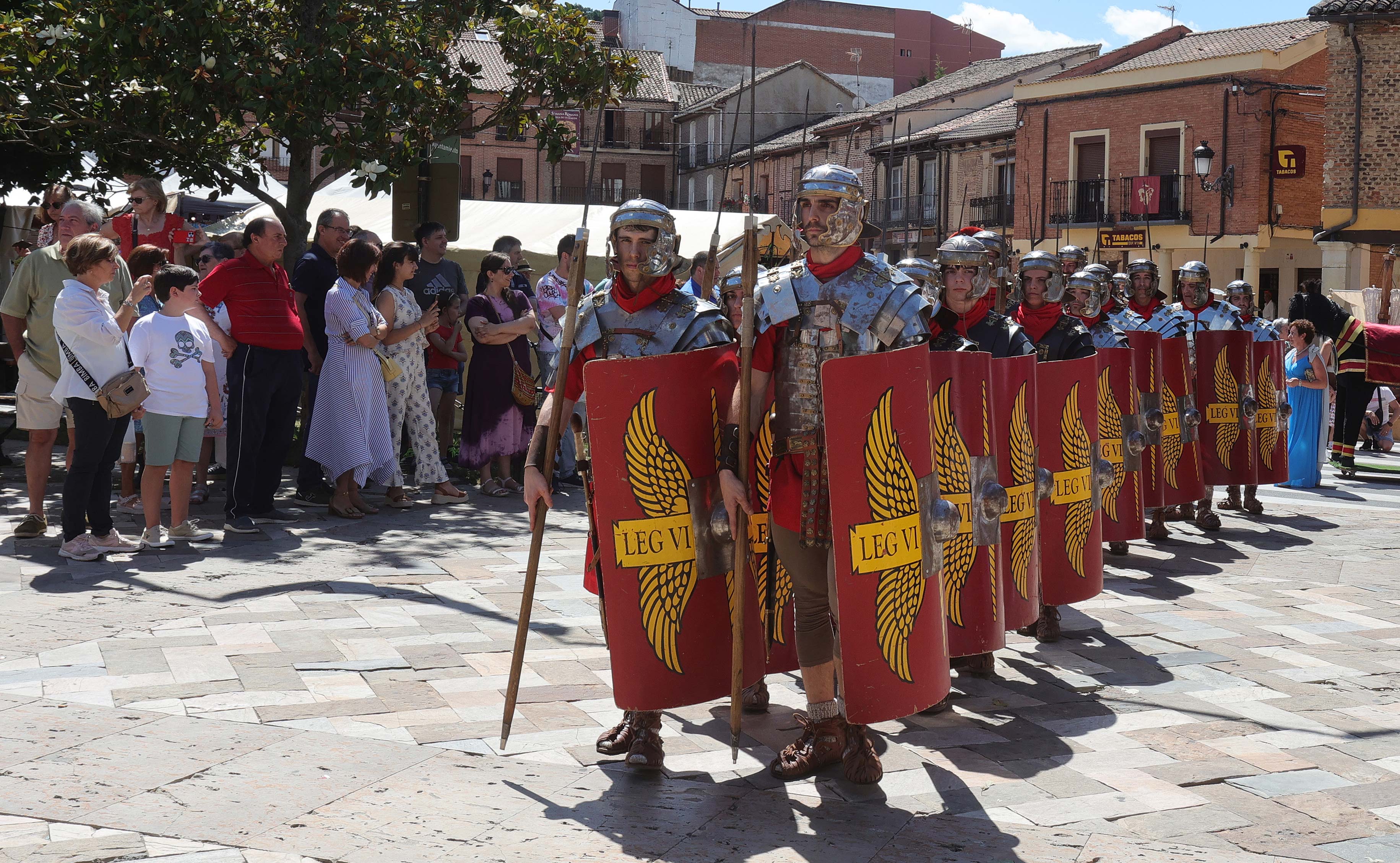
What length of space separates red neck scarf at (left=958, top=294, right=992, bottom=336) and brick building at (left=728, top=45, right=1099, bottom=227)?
113ft

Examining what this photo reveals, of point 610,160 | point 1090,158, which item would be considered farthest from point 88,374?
point 610,160

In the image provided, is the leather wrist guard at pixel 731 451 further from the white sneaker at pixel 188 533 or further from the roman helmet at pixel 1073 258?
the roman helmet at pixel 1073 258

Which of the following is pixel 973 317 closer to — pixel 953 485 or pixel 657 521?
pixel 953 485

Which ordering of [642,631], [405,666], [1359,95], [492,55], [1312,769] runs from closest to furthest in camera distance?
[642,631] → [1312,769] → [405,666] → [1359,95] → [492,55]

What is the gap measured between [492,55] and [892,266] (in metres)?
45.0

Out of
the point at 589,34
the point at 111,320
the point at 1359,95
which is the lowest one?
the point at 111,320

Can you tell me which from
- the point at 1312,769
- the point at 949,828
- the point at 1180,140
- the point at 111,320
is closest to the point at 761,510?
the point at 949,828

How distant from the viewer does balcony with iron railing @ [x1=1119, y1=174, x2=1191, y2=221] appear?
108 feet

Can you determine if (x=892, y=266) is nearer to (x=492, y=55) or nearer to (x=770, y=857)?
(x=770, y=857)

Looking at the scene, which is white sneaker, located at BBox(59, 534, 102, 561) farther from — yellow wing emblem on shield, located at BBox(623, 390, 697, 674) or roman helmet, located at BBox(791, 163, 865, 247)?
roman helmet, located at BBox(791, 163, 865, 247)

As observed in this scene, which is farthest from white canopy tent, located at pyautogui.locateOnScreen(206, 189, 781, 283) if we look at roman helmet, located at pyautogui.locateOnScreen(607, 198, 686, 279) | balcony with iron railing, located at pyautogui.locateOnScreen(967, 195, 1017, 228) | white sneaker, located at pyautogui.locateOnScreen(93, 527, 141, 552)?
balcony with iron railing, located at pyautogui.locateOnScreen(967, 195, 1017, 228)

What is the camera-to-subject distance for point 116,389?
6527mm

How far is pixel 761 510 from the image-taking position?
456cm

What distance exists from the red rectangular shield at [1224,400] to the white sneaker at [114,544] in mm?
6475
